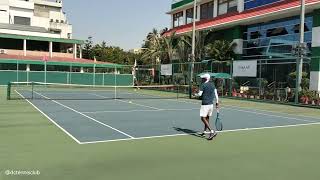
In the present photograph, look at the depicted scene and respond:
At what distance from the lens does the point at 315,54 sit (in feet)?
104

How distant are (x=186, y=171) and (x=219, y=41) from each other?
109 feet

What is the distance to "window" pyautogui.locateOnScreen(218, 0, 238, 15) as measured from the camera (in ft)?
144

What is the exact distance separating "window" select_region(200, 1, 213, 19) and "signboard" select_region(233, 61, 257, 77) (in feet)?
56.1

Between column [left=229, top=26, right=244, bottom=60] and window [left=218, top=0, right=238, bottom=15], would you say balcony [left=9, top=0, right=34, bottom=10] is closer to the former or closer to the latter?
window [left=218, top=0, right=238, bottom=15]

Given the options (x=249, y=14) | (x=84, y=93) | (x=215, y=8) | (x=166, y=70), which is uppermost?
(x=215, y=8)

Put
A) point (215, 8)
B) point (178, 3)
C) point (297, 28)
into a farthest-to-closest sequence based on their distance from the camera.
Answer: point (178, 3)
point (215, 8)
point (297, 28)

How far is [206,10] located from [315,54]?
66.1 ft

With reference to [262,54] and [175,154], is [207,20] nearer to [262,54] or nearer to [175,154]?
[262,54]

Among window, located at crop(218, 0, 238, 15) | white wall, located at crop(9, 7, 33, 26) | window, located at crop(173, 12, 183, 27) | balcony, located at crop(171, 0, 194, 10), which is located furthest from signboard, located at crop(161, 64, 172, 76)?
white wall, located at crop(9, 7, 33, 26)

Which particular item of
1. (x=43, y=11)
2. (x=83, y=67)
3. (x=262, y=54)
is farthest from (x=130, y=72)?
(x=43, y=11)

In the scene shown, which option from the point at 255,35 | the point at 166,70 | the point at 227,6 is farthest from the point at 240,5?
the point at 166,70

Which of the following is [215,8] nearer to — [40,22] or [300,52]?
[300,52]

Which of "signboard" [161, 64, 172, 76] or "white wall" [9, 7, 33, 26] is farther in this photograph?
"white wall" [9, 7, 33, 26]

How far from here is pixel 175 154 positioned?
31.9 feet
